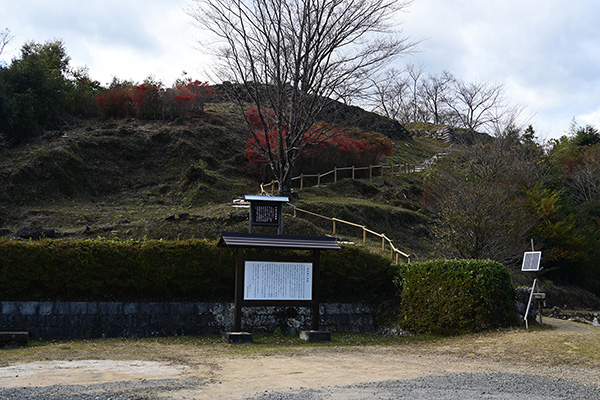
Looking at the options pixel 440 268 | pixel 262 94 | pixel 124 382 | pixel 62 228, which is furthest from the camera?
pixel 262 94

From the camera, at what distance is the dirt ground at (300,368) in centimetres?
625

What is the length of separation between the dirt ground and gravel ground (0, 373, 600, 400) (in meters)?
0.27

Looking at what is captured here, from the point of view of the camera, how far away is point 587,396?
18.8ft

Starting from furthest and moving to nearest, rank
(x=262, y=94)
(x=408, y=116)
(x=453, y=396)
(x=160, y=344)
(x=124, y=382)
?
(x=408, y=116)
(x=262, y=94)
(x=160, y=344)
(x=124, y=382)
(x=453, y=396)

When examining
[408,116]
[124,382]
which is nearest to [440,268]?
[124,382]

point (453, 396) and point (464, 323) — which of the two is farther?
point (464, 323)

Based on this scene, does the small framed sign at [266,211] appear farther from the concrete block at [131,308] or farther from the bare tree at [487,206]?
the bare tree at [487,206]

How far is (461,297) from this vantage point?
11266 mm

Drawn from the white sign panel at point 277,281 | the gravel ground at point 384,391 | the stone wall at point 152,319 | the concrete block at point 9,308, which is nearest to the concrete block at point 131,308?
the stone wall at point 152,319

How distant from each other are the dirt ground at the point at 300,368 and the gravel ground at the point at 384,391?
275 millimetres

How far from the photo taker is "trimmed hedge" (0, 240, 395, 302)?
35.2 ft

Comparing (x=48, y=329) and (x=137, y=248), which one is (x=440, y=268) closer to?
(x=137, y=248)

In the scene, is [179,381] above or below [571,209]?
below

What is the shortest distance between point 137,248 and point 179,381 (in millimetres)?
5807
